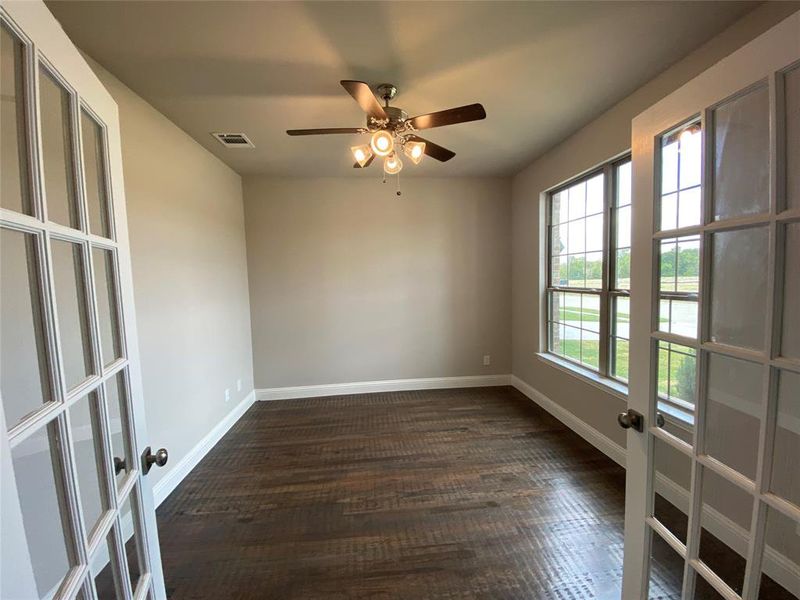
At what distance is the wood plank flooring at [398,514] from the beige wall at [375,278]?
98 cm

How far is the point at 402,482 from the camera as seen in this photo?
2.32 metres

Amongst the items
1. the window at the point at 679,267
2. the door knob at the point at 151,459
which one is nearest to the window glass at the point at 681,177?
the window at the point at 679,267

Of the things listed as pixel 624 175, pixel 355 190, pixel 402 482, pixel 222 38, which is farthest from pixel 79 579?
pixel 355 190

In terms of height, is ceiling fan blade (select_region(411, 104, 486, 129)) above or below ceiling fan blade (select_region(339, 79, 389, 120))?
below

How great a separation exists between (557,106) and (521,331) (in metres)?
2.41

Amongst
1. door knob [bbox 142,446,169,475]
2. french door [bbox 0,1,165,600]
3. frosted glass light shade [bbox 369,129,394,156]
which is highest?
frosted glass light shade [bbox 369,129,394,156]

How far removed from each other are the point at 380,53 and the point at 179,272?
2.01 meters

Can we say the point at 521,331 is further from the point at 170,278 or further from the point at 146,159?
the point at 146,159

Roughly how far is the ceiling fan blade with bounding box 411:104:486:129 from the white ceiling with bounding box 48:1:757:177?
28 cm

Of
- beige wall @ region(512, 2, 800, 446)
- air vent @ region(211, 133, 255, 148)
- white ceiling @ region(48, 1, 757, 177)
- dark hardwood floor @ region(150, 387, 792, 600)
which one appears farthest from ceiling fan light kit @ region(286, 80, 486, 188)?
dark hardwood floor @ region(150, 387, 792, 600)

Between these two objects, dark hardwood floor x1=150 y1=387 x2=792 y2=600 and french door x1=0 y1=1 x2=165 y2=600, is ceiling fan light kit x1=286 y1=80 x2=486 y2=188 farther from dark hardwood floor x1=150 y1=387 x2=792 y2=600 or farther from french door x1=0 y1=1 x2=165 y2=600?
dark hardwood floor x1=150 y1=387 x2=792 y2=600

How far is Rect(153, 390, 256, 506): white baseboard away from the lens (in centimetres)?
217

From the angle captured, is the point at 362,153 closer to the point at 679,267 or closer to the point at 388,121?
the point at 388,121

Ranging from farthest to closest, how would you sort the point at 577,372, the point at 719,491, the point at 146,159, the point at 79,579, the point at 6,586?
the point at 577,372 < the point at 146,159 < the point at 719,491 < the point at 79,579 < the point at 6,586
